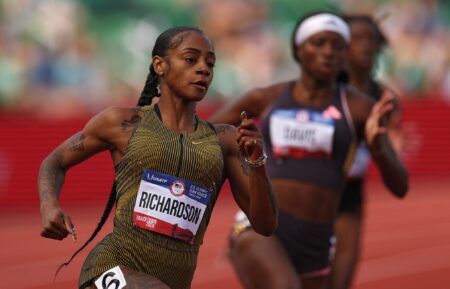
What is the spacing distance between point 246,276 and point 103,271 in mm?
2078

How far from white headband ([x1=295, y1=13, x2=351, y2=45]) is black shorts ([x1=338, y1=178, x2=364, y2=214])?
1.42 meters

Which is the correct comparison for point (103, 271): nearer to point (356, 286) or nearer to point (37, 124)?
point (356, 286)

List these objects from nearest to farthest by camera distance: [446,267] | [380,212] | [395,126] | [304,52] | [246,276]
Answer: [246,276], [304,52], [395,126], [446,267], [380,212]

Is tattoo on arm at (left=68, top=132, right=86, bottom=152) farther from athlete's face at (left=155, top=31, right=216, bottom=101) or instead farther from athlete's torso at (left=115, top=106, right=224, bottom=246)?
athlete's face at (left=155, top=31, right=216, bottom=101)

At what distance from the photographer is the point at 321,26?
6.95m

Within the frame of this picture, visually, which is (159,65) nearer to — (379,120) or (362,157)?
(379,120)

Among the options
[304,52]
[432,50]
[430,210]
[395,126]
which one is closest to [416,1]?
[432,50]

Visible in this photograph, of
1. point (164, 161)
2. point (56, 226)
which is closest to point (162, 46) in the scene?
point (164, 161)

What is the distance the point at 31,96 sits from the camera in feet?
52.2

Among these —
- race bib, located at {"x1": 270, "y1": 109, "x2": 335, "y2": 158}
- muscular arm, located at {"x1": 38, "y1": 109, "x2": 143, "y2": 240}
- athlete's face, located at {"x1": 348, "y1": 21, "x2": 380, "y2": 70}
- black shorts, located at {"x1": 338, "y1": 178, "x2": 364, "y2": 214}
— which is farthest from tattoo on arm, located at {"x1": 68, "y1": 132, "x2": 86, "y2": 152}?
athlete's face, located at {"x1": 348, "y1": 21, "x2": 380, "y2": 70}

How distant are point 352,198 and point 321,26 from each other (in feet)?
5.26

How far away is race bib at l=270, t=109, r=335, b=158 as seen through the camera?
671 cm

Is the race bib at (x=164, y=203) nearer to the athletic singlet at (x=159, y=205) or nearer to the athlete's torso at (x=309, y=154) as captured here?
the athletic singlet at (x=159, y=205)

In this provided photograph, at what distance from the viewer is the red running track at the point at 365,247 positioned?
36.7 feet
